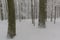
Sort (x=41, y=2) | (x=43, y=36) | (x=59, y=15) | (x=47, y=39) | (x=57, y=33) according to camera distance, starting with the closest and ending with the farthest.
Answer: (x=47, y=39)
(x=43, y=36)
(x=57, y=33)
(x=41, y=2)
(x=59, y=15)

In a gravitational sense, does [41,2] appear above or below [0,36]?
above

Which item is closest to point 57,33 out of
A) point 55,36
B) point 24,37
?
point 55,36

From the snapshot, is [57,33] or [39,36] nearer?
[39,36]

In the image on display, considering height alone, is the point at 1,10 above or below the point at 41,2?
below

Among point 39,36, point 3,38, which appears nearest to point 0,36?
point 3,38

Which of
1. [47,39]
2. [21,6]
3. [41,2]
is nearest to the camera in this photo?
[47,39]

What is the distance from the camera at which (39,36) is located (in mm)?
8078

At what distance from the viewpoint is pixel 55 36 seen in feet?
26.8

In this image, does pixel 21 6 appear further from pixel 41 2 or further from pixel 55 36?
pixel 55 36

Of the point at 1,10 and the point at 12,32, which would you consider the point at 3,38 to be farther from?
the point at 1,10

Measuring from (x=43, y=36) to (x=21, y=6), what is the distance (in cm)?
1460

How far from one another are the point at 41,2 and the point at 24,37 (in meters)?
2.79

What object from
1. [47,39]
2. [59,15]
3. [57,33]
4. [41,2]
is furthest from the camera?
[59,15]

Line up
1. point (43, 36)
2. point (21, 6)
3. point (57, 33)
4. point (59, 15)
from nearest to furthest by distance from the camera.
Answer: point (43, 36)
point (57, 33)
point (21, 6)
point (59, 15)
